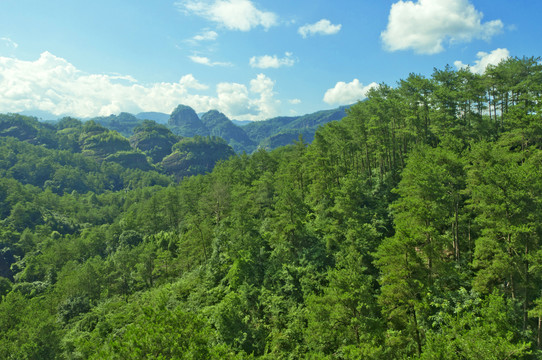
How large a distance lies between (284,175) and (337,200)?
52.9ft


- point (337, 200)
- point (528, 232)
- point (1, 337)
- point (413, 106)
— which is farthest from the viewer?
point (413, 106)

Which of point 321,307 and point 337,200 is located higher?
point 337,200

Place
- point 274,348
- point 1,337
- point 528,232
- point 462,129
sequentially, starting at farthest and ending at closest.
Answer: point 462,129, point 1,337, point 274,348, point 528,232

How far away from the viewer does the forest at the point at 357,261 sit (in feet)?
63.0

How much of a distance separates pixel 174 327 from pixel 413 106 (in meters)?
44.5

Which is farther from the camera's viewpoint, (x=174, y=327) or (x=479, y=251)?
(x=479, y=251)

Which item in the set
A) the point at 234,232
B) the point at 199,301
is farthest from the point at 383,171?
the point at 199,301

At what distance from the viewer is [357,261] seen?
81.5 feet

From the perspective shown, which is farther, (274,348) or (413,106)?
(413,106)

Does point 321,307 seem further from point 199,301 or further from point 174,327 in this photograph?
point 199,301

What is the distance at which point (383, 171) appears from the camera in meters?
48.1

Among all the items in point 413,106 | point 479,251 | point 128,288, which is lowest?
point 128,288

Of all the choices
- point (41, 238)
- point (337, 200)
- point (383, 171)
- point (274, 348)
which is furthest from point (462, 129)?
point (41, 238)

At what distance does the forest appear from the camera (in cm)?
1919
